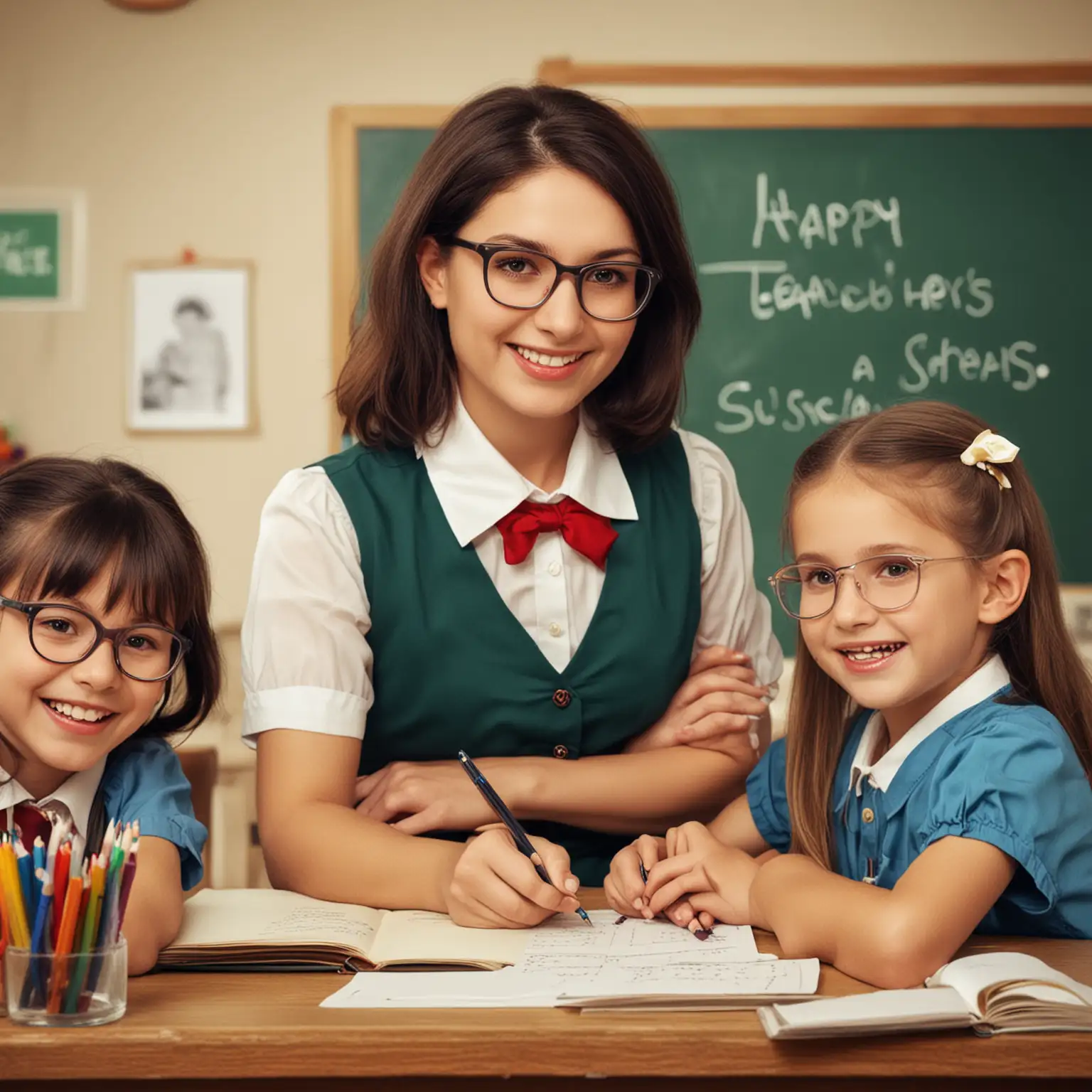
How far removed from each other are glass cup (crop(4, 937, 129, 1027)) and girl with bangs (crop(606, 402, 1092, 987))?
0.53 meters

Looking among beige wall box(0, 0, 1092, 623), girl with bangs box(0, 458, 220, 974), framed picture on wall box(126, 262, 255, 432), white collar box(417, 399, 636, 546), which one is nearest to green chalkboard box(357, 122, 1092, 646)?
beige wall box(0, 0, 1092, 623)

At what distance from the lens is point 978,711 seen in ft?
4.44

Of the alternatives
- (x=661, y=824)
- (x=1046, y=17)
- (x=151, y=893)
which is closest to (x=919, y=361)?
(x=1046, y=17)

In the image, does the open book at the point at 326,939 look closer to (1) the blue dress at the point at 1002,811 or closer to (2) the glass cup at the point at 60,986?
(2) the glass cup at the point at 60,986

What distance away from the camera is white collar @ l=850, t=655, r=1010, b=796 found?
1.38 meters

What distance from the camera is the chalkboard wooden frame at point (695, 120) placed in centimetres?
398

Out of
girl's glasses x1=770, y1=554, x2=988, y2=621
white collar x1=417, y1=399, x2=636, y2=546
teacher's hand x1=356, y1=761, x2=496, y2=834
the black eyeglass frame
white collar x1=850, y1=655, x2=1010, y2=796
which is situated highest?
the black eyeglass frame

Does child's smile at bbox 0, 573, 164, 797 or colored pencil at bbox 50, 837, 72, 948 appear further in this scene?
child's smile at bbox 0, 573, 164, 797

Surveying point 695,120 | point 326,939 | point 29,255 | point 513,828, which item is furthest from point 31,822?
point 695,120

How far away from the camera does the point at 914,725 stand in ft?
4.68

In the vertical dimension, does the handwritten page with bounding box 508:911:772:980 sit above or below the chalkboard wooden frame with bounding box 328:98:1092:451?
below

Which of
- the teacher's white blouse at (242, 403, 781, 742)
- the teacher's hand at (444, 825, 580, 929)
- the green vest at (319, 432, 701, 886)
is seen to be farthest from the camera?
the green vest at (319, 432, 701, 886)

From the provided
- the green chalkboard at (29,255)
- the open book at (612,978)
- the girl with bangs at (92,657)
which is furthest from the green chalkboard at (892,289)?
the open book at (612,978)

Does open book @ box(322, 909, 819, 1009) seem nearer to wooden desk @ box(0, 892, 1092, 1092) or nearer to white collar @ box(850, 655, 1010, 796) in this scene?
wooden desk @ box(0, 892, 1092, 1092)
